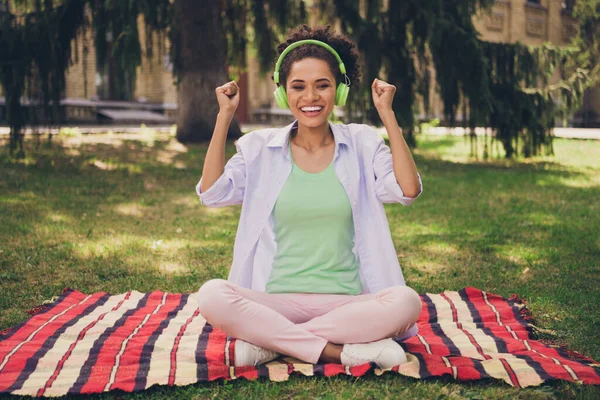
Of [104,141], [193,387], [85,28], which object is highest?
[85,28]

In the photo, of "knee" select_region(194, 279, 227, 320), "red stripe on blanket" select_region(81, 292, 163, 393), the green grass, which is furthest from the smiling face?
"red stripe on blanket" select_region(81, 292, 163, 393)

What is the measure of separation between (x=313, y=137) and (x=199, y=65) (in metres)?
8.37

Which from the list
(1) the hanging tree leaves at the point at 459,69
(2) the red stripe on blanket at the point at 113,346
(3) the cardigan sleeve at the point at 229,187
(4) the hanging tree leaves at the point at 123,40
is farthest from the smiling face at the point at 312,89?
(1) the hanging tree leaves at the point at 459,69

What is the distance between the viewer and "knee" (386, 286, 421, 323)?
3.19 meters

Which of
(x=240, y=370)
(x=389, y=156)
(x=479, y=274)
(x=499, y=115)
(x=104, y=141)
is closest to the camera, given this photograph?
(x=240, y=370)

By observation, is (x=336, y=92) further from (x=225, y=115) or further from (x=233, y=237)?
(x=233, y=237)

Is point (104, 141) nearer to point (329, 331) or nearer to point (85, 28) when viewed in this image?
point (85, 28)

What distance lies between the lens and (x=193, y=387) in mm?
3018

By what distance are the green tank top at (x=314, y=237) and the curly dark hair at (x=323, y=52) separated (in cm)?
51

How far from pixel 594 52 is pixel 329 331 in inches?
867

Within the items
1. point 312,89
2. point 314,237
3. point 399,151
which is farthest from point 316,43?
point 314,237

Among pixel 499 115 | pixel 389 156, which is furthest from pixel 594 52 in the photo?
pixel 389 156

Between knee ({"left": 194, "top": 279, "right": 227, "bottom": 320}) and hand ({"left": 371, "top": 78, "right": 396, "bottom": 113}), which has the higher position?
hand ({"left": 371, "top": 78, "right": 396, "bottom": 113})

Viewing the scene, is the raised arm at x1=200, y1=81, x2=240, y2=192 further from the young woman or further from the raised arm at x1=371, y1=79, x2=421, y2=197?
the raised arm at x1=371, y1=79, x2=421, y2=197
